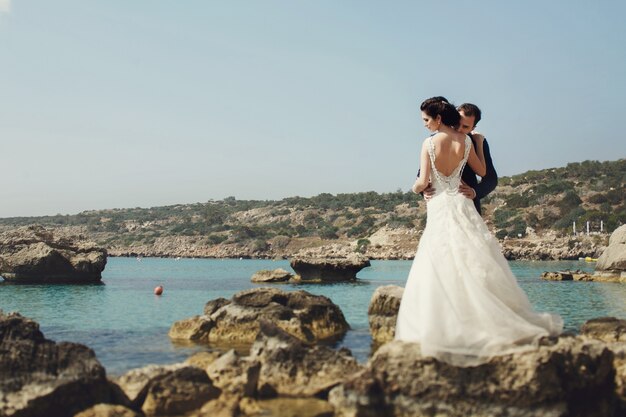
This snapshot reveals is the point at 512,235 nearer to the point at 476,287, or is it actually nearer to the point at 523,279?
the point at 523,279

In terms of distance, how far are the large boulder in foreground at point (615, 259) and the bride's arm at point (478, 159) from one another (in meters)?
34.6

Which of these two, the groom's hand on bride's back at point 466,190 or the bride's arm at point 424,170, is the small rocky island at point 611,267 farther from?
the bride's arm at point 424,170

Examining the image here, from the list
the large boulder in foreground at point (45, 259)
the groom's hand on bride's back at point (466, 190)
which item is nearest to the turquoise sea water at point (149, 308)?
the large boulder in foreground at point (45, 259)

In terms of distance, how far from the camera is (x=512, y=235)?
82.9m

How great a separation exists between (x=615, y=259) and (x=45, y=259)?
3406cm

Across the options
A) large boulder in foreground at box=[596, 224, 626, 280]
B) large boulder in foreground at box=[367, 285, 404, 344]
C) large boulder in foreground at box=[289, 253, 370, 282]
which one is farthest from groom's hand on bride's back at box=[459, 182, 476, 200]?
large boulder in foreground at box=[596, 224, 626, 280]

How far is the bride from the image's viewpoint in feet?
24.7

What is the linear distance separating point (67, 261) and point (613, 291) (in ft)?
100

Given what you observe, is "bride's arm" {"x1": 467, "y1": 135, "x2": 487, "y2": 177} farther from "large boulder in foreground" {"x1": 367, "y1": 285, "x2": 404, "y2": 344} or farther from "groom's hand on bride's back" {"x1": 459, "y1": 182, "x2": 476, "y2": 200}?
"large boulder in foreground" {"x1": 367, "y1": 285, "x2": 404, "y2": 344}

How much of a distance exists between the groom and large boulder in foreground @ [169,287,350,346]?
706 centimetres

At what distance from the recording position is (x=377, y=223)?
108 metres

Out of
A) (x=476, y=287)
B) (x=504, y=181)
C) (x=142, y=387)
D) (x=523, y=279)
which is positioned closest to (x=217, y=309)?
(x=142, y=387)

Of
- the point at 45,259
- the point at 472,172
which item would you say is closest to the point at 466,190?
the point at 472,172

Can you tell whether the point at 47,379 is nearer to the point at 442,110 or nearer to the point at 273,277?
the point at 442,110
